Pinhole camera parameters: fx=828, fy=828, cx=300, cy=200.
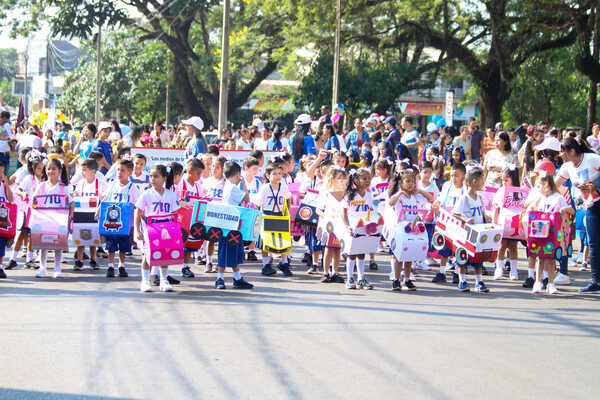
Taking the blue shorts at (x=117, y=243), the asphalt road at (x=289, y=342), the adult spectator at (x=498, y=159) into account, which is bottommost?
the asphalt road at (x=289, y=342)

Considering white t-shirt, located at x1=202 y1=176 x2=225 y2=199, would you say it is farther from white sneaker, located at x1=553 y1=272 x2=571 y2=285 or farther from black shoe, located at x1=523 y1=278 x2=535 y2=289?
white sneaker, located at x1=553 y1=272 x2=571 y2=285

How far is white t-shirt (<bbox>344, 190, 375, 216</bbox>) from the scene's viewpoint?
33.4ft

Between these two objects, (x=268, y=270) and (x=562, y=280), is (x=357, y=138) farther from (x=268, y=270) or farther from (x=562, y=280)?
(x=562, y=280)

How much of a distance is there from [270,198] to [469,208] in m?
2.61

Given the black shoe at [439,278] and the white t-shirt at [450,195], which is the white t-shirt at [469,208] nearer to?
the white t-shirt at [450,195]

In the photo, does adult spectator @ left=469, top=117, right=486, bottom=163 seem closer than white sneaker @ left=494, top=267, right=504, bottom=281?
No

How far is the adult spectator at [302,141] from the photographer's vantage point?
15.4 meters

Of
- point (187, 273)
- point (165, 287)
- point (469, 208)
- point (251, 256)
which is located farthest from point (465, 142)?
point (165, 287)

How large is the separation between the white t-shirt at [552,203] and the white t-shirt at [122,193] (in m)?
5.11

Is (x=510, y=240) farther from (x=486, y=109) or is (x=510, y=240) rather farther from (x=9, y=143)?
(x=486, y=109)

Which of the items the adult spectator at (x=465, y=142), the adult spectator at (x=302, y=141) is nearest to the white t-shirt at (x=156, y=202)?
the adult spectator at (x=302, y=141)

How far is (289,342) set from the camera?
7.28 meters

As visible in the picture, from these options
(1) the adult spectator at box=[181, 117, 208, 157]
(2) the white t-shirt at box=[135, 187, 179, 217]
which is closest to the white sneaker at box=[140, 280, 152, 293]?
(2) the white t-shirt at box=[135, 187, 179, 217]

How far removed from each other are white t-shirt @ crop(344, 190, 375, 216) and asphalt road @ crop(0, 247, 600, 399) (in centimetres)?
98
